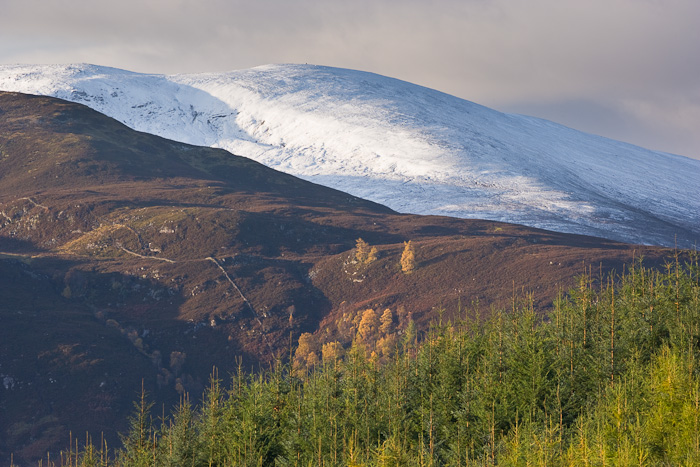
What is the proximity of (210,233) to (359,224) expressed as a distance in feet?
102

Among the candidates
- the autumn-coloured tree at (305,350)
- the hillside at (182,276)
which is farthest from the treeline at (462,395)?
the autumn-coloured tree at (305,350)

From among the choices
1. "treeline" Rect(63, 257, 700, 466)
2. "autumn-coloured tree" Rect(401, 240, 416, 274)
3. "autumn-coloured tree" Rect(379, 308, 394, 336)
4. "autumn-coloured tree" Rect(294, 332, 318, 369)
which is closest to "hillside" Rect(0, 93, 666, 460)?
"autumn-coloured tree" Rect(401, 240, 416, 274)

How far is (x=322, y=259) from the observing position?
447ft

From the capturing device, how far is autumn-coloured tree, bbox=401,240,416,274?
12888 centimetres

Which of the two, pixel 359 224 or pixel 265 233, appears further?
pixel 359 224

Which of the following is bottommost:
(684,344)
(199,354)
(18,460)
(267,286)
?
(18,460)

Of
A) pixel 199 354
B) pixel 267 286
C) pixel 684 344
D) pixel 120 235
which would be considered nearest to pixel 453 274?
pixel 267 286

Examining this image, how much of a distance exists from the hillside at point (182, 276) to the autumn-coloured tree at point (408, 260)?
179 cm

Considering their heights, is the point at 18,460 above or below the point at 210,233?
below

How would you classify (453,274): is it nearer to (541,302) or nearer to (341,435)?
(541,302)

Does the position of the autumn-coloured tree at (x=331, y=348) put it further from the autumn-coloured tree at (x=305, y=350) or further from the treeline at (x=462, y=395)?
the treeline at (x=462, y=395)

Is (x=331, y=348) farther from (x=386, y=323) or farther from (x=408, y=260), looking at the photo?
(x=408, y=260)

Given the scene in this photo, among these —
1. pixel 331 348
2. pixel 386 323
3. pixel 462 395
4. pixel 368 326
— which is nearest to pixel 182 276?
pixel 368 326

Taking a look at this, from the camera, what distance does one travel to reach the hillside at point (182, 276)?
97500 millimetres
